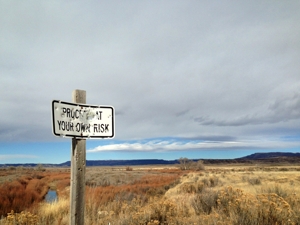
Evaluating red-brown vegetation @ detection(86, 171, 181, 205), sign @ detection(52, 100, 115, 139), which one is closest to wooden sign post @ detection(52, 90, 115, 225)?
sign @ detection(52, 100, 115, 139)

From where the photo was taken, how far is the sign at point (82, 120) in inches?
108

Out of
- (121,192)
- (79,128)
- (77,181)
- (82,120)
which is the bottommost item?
(121,192)

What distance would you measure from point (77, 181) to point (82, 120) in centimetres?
77

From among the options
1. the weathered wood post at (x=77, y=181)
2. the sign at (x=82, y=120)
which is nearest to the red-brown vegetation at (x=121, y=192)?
the weathered wood post at (x=77, y=181)

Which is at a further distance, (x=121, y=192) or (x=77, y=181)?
(x=121, y=192)

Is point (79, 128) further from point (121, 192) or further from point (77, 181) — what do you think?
point (121, 192)

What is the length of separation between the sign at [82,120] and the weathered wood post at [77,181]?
147mm

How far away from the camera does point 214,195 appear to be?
26.8 feet

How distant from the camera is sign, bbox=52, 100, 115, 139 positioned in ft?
9.04

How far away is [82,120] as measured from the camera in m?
3.02

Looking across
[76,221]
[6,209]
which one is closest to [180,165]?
[6,209]

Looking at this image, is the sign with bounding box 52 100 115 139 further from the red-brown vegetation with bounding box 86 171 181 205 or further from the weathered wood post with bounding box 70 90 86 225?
the red-brown vegetation with bounding box 86 171 181 205

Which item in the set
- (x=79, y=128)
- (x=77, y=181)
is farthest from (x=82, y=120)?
(x=77, y=181)

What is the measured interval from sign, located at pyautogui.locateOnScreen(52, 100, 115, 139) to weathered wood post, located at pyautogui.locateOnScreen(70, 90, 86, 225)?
0.48ft
